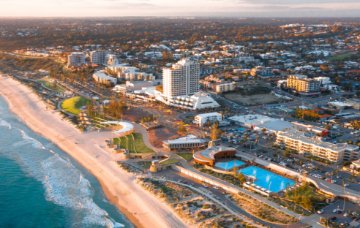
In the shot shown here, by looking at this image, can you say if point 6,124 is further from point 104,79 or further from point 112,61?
point 112,61

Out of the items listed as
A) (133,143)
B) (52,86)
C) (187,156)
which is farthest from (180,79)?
(52,86)

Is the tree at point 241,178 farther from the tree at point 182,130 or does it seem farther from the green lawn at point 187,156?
the tree at point 182,130

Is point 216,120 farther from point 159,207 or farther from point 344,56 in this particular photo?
point 344,56

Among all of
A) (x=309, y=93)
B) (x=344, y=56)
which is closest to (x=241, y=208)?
(x=309, y=93)

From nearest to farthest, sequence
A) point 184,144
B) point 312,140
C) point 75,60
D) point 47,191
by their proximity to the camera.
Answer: point 47,191 → point 312,140 → point 184,144 → point 75,60

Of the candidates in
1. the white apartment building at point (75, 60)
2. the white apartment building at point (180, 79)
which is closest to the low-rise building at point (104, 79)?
the white apartment building at point (180, 79)

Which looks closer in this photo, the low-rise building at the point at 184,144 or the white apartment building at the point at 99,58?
the low-rise building at the point at 184,144

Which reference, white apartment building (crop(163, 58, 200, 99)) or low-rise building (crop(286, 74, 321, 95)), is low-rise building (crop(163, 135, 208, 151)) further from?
low-rise building (crop(286, 74, 321, 95))
